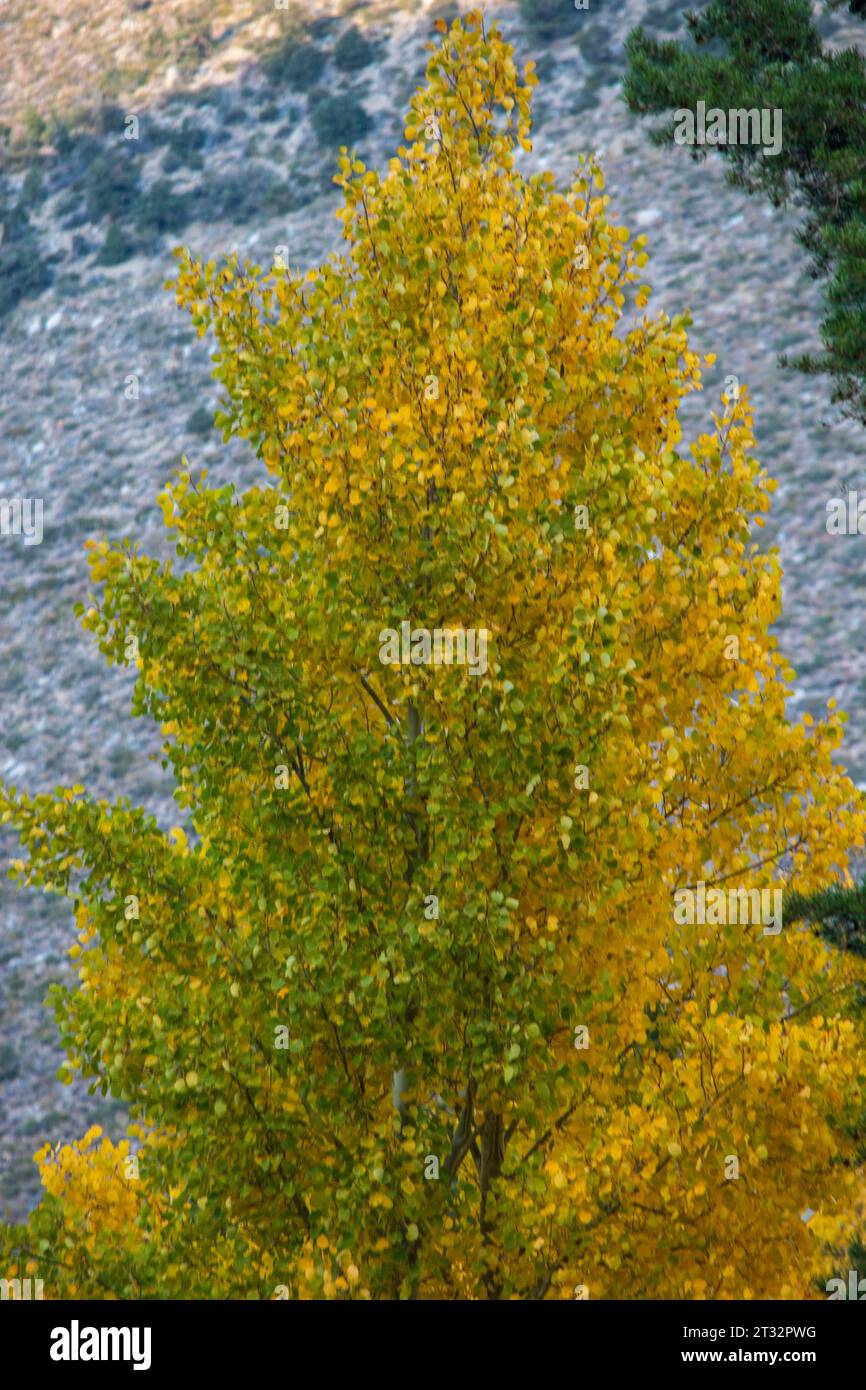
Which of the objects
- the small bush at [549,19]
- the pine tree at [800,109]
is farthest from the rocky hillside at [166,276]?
the pine tree at [800,109]

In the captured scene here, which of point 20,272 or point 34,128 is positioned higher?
point 34,128

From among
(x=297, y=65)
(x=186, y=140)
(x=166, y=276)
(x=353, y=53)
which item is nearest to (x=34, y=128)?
(x=186, y=140)

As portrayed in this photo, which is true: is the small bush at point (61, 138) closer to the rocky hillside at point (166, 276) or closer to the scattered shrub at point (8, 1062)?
the rocky hillside at point (166, 276)

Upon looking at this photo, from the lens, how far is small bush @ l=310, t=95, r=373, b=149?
5050 cm

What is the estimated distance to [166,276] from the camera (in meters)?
47.4

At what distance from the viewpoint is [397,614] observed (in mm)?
7145

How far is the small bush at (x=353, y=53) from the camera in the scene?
53281 mm

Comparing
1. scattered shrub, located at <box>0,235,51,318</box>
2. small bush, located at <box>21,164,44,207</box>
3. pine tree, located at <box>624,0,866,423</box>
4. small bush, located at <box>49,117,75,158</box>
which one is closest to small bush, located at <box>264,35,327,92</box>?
small bush, located at <box>49,117,75,158</box>

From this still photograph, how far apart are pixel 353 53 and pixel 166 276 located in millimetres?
12972

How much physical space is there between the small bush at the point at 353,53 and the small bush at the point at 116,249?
409 inches

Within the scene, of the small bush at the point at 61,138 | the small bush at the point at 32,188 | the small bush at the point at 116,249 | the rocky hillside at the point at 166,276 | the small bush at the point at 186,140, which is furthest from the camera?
the small bush at the point at 61,138

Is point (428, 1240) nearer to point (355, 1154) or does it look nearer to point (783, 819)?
point (355, 1154)

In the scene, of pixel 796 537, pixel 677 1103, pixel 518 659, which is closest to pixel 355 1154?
pixel 677 1103

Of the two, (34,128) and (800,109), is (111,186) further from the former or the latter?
(800,109)
